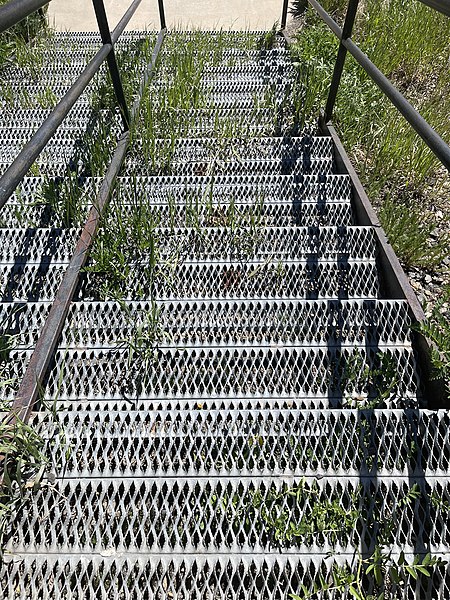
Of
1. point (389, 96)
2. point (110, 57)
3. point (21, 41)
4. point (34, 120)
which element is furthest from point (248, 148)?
point (21, 41)

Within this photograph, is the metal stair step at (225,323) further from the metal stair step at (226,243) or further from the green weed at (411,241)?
the green weed at (411,241)

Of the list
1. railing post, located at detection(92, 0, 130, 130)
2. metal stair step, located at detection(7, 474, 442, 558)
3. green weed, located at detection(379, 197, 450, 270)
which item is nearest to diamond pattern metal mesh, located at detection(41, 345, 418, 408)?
metal stair step, located at detection(7, 474, 442, 558)

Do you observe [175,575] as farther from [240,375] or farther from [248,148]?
[248,148]

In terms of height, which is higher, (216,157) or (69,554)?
(216,157)

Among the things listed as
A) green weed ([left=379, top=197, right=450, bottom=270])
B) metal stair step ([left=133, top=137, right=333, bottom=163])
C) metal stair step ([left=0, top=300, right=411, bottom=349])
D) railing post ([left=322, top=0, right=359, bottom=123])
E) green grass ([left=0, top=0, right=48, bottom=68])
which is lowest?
metal stair step ([left=0, top=300, right=411, bottom=349])

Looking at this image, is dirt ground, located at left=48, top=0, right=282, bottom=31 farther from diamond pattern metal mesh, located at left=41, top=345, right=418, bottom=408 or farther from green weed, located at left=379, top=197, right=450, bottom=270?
diamond pattern metal mesh, located at left=41, top=345, right=418, bottom=408

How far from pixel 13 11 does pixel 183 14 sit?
533cm

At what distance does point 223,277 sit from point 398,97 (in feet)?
3.26

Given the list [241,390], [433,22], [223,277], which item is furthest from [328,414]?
[433,22]

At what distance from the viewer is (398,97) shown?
1781 mm

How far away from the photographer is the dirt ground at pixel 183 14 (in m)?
5.49

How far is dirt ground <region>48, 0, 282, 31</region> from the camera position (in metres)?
5.49

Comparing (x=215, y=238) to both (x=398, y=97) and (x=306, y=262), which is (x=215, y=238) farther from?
(x=398, y=97)

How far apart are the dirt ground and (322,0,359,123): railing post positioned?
3081 millimetres
